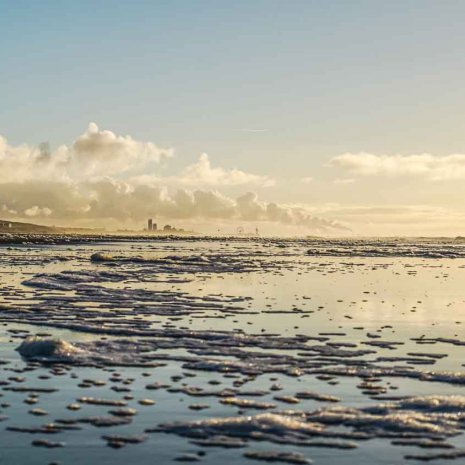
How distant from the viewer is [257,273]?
59.4 metres

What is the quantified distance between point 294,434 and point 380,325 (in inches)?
596

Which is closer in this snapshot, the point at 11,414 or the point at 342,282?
the point at 11,414

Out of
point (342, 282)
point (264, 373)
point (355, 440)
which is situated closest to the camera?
point (355, 440)

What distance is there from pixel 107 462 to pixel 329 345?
1218 centimetres

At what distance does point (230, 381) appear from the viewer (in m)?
17.5

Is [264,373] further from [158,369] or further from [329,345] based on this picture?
[329,345]

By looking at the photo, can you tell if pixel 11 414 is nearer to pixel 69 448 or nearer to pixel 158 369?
pixel 69 448

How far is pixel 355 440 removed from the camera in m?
12.9

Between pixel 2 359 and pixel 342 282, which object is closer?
pixel 2 359

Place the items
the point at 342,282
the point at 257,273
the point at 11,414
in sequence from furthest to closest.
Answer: the point at 257,273
the point at 342,282
the point at 11,414

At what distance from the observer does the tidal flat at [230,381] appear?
41.1 ft

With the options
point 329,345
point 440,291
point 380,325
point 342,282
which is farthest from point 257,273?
point 329,345

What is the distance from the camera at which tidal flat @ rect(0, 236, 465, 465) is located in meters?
12.5

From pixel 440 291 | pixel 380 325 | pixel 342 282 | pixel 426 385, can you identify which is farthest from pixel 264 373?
pixel 342 282
